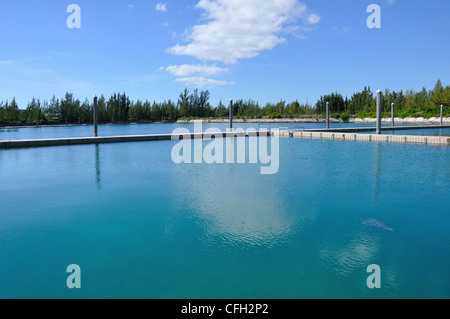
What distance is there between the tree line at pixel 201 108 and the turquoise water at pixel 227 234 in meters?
33.1

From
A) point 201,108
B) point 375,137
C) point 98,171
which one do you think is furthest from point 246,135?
point 201,108

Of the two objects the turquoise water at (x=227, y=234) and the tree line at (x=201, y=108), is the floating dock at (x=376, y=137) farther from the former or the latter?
the tree line at (x=201, y=108)

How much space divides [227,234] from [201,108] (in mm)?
56204

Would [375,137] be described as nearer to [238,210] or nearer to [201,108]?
[238,210]


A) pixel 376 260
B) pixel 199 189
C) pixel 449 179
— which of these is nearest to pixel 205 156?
pixel 199 189

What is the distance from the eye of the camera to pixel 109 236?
357 centimetres

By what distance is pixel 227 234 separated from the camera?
3.57 m

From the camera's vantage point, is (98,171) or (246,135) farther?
(246,135)

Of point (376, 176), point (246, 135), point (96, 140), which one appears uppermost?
point (246, 135)

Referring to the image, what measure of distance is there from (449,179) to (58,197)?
6572mm

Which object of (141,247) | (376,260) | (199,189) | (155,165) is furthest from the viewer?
(155,165)

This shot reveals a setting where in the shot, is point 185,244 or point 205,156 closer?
point 185,244

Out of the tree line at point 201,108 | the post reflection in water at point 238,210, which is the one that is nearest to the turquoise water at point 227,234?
the post reflection in water at point 238,210
